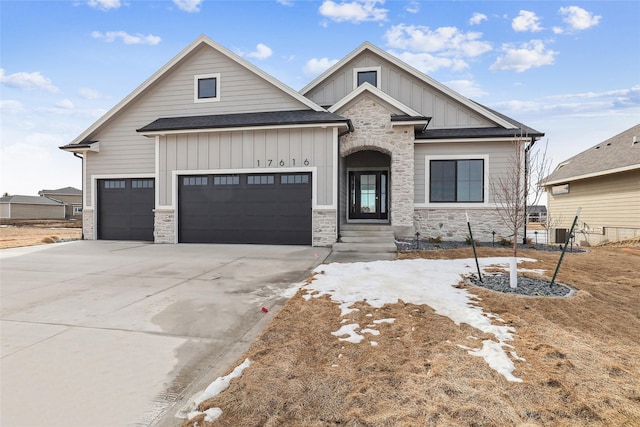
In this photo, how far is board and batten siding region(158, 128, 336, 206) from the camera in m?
11.0

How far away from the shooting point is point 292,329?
385cm

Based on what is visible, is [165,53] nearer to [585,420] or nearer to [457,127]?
[457,127]

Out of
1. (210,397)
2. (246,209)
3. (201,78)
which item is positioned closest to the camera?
(210,397)

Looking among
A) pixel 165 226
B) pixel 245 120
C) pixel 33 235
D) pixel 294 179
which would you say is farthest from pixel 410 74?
pixel 33 235

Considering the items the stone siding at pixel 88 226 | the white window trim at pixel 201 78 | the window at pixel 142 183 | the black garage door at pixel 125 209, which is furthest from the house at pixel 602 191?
the stone siding at pixel 88 226

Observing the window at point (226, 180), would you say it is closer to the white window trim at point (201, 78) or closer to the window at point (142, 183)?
the window at point (142, 183)

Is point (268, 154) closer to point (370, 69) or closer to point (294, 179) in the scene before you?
point (294, 179)

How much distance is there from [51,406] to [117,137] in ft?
44.4

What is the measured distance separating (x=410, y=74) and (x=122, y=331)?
44.7ft

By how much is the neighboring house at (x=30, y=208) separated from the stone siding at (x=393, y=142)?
52.8m

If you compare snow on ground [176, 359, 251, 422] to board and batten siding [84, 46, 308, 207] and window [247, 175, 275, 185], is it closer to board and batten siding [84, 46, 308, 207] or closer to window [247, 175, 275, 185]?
window [247, 175, 275, 185]

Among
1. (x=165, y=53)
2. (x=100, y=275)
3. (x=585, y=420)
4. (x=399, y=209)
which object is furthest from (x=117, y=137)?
(x=585, y=420)

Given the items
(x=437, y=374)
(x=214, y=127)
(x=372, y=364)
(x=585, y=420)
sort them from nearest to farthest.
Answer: (x=585, y=420) < (x=437, y=374) < (x=372, y=364) < (x=214, y=127)

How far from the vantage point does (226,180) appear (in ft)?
38.8
